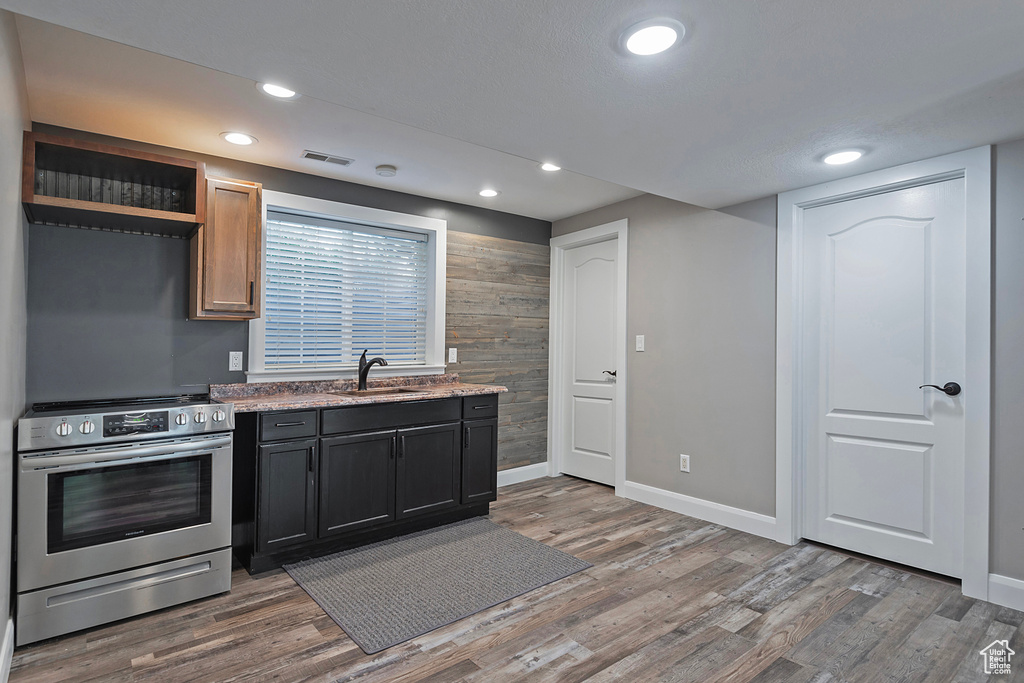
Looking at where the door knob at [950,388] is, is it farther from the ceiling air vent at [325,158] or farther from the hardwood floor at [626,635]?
the ceiling air vent at [325,158]

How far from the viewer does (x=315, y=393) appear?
3.48 meters

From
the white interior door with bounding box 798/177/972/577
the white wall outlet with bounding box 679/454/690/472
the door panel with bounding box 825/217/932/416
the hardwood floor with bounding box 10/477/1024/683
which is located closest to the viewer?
the hardwood floor with bounding box 10/477/1024/683

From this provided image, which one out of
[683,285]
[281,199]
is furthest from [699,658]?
[281,199]

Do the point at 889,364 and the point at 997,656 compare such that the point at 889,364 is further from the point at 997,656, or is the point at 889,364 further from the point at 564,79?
the point at 564,79

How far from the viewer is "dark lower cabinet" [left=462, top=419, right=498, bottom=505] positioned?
3656mm

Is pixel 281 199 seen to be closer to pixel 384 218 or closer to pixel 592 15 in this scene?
pixel 384 218

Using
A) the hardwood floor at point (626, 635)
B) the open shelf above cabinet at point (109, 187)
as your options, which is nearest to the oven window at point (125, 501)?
the hardwood floor at point (626, 635)

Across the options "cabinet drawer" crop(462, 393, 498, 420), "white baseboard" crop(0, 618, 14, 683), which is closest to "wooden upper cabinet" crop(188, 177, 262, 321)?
"cabinet drawer" crop(462, 393, 498, 420)

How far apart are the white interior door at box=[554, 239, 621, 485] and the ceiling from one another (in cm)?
160

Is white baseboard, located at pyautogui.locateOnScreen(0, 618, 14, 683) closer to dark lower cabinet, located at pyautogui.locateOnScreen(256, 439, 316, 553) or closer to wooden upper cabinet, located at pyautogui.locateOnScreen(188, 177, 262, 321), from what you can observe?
dark lower cabinet, located at pyautogui.locateOnScreen(256, 439, 316, 553)

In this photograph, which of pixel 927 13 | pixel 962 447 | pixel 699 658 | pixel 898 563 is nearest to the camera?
pixel 927 13

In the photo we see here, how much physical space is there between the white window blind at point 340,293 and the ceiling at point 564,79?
68 centimetres

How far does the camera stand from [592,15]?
1.56 metres

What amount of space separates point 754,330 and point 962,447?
122 cm
